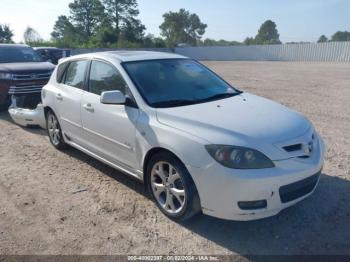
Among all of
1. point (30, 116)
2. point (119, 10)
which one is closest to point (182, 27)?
point (119, 10)

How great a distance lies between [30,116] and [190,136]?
5.21 m

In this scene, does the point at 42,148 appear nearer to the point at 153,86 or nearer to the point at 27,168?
the point at 27,168

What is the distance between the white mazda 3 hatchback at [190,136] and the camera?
327 centimetres

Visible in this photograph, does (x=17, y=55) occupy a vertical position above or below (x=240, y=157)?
above

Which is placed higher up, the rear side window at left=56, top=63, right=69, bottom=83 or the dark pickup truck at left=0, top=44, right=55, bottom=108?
the rear side window at left=56, top=63, right=69, bottom=83

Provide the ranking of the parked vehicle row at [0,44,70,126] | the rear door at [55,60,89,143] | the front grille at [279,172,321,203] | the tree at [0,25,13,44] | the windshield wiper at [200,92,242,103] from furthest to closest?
the tree at [0,25,13,44] → the parked vehicle row at [0,44,70,126] → the rear door at [55,60,89,143] → the windshield wiper at [200,92,242,103] → the front grille at [279,172,321,203]

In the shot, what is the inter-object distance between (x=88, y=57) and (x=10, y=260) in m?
3.01

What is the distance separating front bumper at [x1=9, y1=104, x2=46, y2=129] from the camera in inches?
282

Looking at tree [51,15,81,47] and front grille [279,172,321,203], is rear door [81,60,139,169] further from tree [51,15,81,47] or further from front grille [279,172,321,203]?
tree [51,15,81,47]

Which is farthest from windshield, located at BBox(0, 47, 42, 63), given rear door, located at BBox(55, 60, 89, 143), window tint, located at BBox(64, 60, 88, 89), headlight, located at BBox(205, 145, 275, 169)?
headlight, located at BBox(205, 145, 275, 169)

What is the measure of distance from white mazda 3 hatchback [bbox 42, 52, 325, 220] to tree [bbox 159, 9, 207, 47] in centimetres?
8704

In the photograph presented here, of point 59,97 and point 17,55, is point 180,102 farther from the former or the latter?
point 17,55

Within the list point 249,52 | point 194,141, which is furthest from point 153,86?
point 249,52

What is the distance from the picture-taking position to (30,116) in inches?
296
